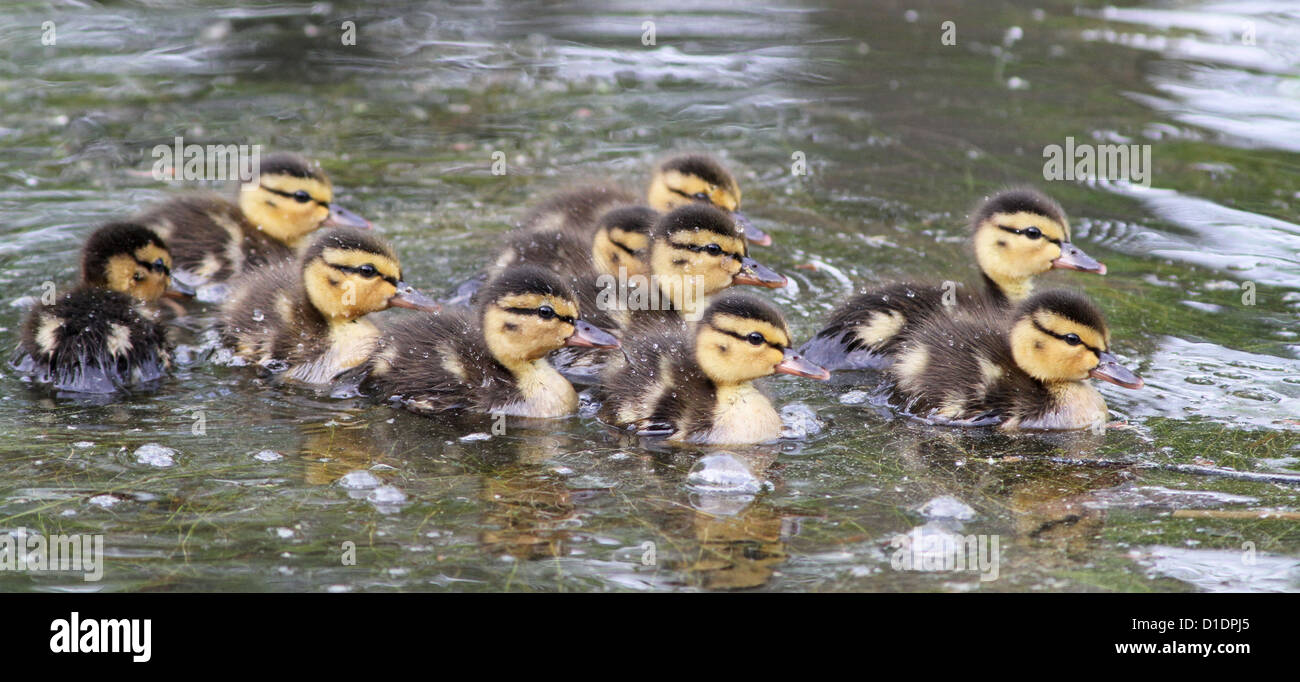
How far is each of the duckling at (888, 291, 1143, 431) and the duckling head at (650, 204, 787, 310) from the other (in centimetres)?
88

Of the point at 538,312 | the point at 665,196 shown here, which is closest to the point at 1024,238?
the point at 665,196

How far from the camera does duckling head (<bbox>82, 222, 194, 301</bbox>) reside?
5559 millimetres

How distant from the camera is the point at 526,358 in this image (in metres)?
5.05

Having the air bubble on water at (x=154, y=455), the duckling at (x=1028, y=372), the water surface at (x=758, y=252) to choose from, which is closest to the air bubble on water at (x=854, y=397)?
the water surface at (x=758, y=252)

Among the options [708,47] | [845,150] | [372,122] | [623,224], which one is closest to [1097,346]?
[623,224]

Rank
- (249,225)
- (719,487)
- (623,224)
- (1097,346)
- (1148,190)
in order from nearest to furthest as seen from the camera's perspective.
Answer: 1. (719,487)
2. (1097,346)
3. (623,224)
4. (249,225)
5. (1148,190)

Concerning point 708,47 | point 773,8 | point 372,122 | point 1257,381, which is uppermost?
point 773,8

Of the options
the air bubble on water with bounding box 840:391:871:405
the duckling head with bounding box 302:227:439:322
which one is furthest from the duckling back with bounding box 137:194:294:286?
the air bubble on water with bounding box 840:391:871:405

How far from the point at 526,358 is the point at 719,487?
3.50ft

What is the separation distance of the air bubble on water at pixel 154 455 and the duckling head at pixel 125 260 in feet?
3.93

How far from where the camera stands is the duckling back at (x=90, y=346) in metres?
5.06

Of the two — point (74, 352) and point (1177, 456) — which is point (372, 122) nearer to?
point (74, 352)
